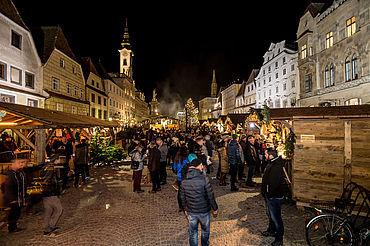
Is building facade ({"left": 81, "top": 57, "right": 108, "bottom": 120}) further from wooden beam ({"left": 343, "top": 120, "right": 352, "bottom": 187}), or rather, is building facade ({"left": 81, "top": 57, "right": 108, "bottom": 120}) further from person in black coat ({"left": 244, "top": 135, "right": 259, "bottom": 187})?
wooden beam ({"left": 343, "top": 120, "right": 352, "bottom": 187})

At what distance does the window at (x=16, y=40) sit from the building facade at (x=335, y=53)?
2840 centimetres

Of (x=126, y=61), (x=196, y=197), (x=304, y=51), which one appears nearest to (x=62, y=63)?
(x=196, y=197)

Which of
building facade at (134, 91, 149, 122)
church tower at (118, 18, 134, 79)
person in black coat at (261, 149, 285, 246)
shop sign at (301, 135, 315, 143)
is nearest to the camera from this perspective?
person in black coat at (261, 149, 285, 246)

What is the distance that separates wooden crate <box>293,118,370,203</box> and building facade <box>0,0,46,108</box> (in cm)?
1905

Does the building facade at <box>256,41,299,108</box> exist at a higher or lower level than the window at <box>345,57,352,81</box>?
higher

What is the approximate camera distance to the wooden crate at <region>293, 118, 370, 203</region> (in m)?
5.83

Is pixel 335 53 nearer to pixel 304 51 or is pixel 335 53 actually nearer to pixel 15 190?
pixel 304 51

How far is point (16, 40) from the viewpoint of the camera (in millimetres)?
16406

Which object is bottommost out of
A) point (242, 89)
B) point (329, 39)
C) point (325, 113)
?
point (325, 113)

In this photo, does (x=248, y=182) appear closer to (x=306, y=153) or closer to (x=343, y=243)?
(x=306, y=153)

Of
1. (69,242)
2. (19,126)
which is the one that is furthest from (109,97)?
(69,242)

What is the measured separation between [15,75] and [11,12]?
4.99 m

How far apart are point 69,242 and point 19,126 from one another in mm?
6295

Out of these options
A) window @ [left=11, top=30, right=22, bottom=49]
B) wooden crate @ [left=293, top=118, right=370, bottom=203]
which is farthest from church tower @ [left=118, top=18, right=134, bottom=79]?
wooden crate @ [left=293, top=118, right=370, bottom=203]
